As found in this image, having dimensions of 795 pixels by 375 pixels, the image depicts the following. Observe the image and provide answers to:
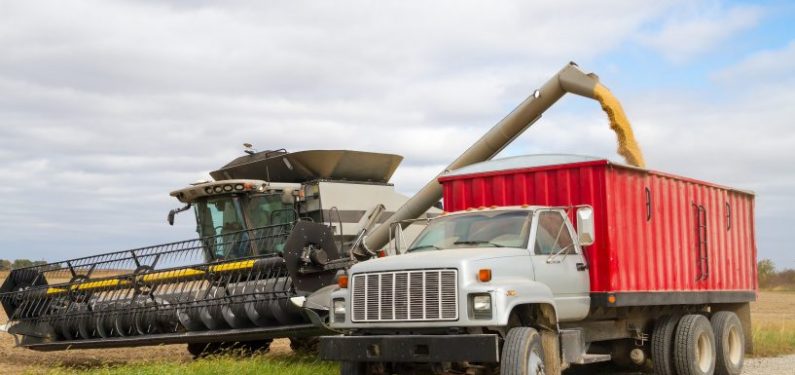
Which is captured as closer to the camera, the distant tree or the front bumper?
the front bumper

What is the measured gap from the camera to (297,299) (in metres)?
11.1

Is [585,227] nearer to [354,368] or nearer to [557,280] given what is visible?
[557,280]

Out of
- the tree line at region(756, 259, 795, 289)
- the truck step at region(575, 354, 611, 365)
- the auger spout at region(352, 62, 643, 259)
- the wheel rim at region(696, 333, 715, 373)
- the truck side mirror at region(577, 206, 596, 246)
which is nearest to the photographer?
the truck side mirror at region(577, 206, 596, 246)

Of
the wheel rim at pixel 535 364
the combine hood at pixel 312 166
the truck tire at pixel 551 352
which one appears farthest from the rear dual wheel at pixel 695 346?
the combine hood at pixel 312 166

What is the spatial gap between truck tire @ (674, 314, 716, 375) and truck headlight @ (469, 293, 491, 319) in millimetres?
4275

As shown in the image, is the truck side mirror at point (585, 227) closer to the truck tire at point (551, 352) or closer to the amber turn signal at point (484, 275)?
the truck tire at point (551, 352)

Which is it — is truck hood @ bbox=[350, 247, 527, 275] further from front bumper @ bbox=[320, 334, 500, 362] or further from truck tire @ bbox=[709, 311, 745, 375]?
truck tire @ bbox=[709, 311, 745, 375]

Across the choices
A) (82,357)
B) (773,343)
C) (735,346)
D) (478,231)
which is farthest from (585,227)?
(82,357)

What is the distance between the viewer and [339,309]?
8.81 meters

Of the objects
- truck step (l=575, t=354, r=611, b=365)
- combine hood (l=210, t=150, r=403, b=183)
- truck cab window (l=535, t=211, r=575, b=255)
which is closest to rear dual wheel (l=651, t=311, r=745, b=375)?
truck step (l=575, t=354, r=611, b=365)

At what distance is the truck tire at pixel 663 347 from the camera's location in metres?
11.0

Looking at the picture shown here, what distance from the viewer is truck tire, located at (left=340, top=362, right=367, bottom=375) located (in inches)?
341

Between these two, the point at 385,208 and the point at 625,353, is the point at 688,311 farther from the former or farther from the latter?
the point at 385,208

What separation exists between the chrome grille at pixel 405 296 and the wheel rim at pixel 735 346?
6.26 meters
